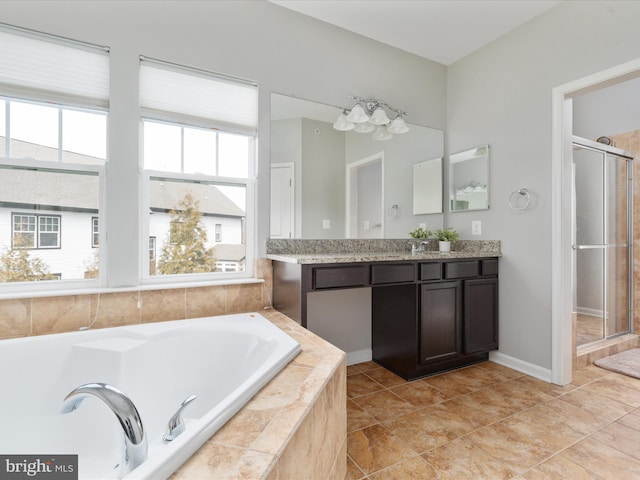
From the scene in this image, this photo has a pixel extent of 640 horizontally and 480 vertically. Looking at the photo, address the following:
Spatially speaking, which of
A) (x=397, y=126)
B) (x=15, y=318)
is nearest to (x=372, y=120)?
(x=397, y=126)

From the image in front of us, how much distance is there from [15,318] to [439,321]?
2.55m

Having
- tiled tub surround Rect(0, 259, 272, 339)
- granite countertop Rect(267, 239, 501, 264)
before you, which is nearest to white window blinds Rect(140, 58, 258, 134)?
granite countertop Rect(267, 239, 501, 264)

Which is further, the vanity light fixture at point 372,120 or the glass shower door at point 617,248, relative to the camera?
the glass shower door at point 617,248

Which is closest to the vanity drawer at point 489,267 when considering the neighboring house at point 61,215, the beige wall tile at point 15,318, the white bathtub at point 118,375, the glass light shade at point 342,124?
the glass light shade at point 342,124

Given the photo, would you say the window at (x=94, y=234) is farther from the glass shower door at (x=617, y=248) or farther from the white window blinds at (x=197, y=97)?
the glass shower door at (x=617, y=248)

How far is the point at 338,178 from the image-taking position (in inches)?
101

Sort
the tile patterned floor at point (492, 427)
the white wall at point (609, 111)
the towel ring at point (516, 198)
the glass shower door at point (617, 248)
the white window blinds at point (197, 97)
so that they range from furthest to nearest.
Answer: the white wall at point (609, 111)
the glass shower door at point (617, 248)
the towel ring at point (516, 198)
the white window blinds at point (197, 97)
the tile patterned floor at point (492, 427)

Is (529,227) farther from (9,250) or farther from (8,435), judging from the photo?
(9,250)

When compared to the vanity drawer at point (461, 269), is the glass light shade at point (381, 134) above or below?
above

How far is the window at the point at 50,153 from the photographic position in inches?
66.9

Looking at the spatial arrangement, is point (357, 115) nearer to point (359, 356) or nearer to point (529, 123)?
point (529, 123)

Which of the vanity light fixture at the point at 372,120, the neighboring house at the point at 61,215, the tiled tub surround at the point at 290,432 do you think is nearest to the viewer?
the tiled tub surround at the point at 290,432

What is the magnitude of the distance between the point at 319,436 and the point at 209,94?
2.11 metres

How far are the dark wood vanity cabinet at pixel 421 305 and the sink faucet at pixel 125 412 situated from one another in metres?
1.17
